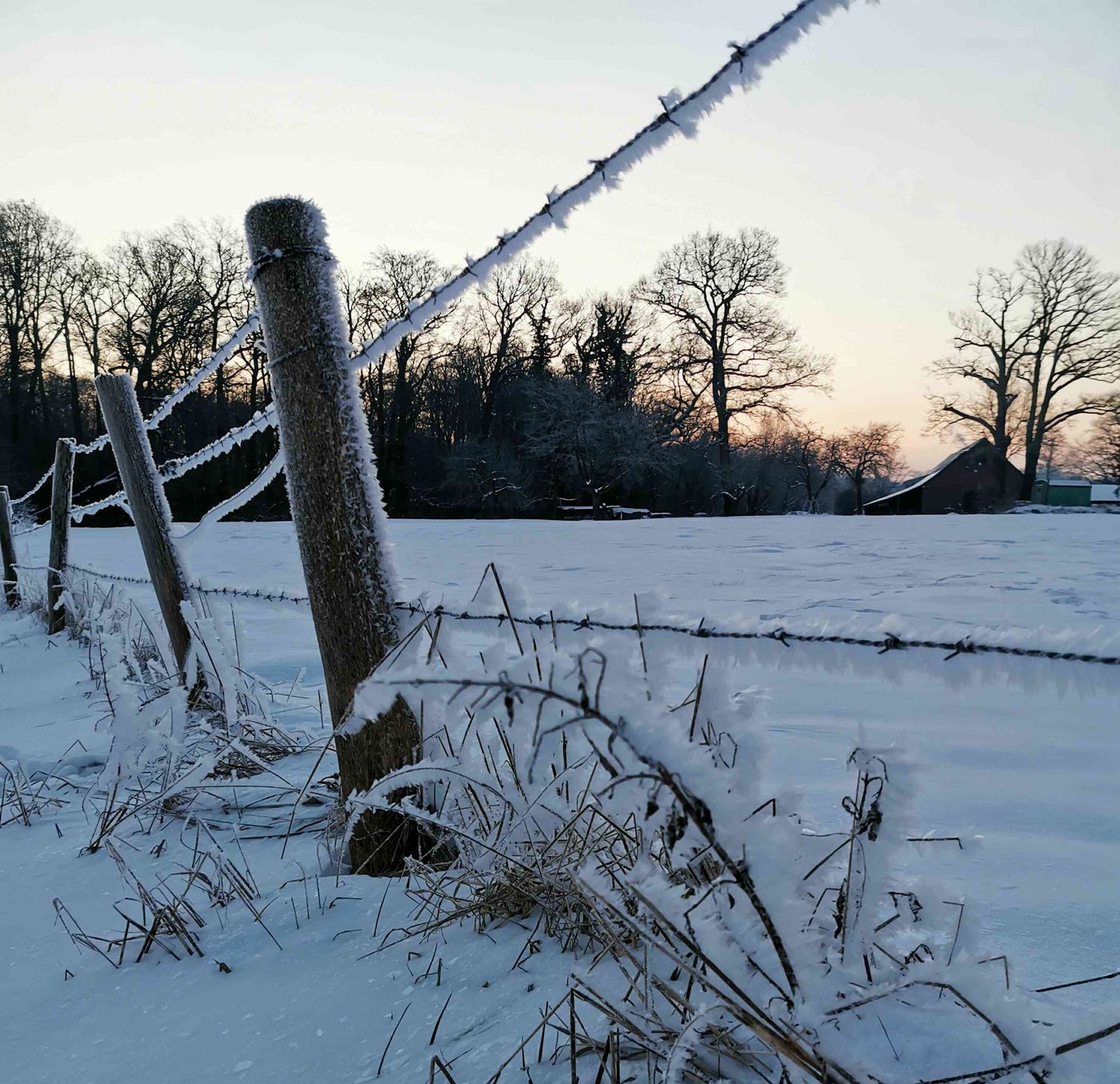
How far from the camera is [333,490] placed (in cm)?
174

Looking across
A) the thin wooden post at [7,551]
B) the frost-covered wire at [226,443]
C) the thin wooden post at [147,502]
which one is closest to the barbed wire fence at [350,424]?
the frost-covered wire at [226,443]

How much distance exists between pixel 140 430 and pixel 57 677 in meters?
1.62

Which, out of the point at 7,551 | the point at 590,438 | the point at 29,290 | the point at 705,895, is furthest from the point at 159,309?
the point at 705,895

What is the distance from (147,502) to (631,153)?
2.89m

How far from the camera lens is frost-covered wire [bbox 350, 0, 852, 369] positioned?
3.59 ft

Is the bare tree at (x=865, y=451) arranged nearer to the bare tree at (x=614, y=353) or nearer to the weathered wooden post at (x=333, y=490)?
the bare tree at (x=614, y=353)

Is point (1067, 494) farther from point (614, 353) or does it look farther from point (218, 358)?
point (218, 358)

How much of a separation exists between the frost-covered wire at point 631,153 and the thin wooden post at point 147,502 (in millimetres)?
1960

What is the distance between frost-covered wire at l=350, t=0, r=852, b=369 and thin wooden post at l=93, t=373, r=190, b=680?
6.43 feet

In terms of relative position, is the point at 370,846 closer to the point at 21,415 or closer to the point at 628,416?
the point at 628,416

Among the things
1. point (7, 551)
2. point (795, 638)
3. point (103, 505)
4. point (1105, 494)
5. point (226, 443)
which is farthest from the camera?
point (1105, 494)

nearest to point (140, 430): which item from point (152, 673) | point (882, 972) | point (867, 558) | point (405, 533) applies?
point (152, 673)

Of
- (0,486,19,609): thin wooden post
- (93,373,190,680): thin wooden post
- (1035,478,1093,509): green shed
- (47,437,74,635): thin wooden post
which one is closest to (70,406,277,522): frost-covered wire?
(93,373,190,680): thin wooden post

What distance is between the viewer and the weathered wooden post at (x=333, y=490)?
A: 5.68 feet
